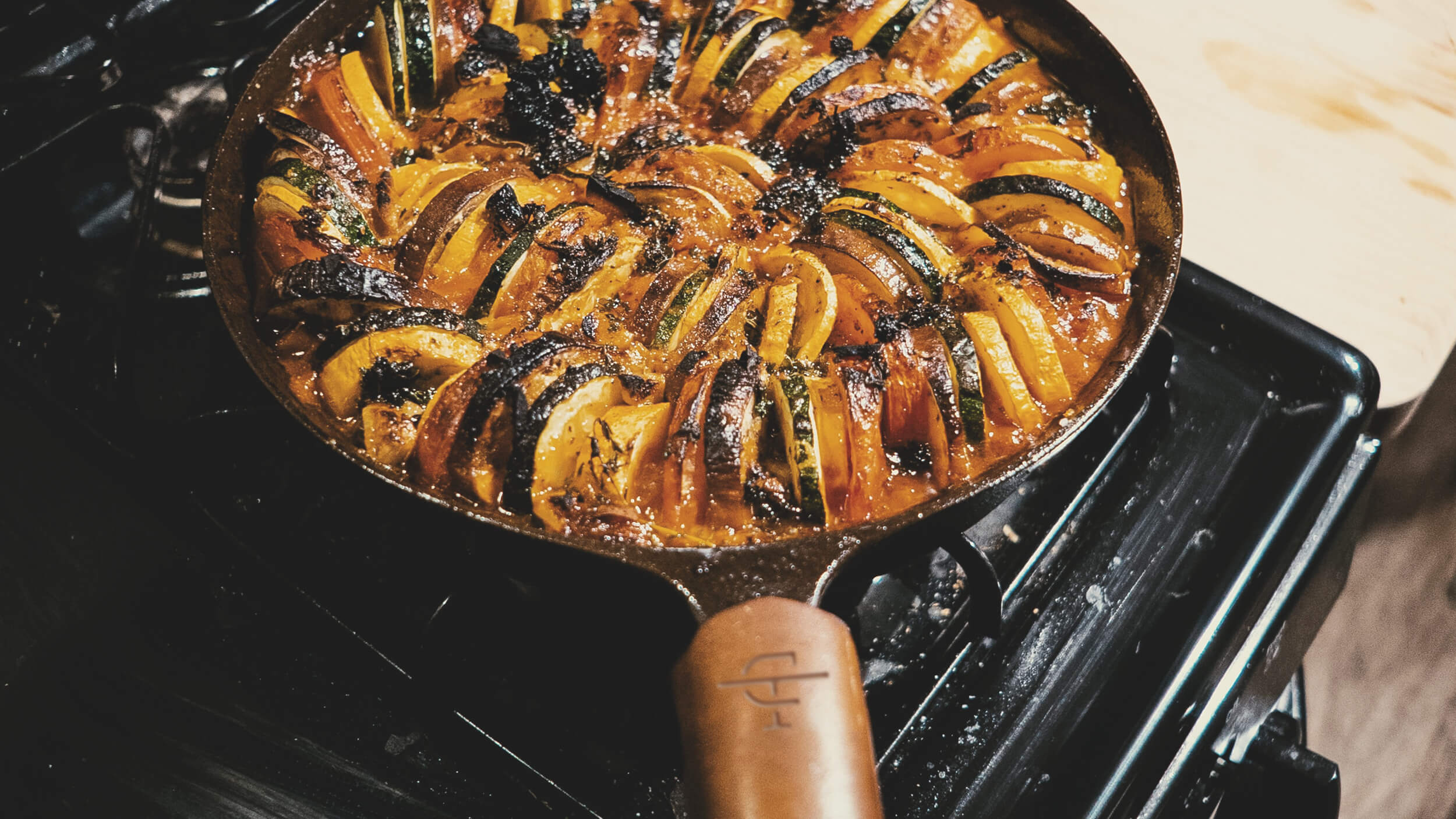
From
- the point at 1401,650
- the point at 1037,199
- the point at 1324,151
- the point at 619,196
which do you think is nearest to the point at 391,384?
the point at 619,196

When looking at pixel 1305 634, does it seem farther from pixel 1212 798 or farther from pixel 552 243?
pixel 552 243

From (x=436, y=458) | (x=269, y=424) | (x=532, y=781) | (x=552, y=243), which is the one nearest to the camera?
(x=436, y=458)

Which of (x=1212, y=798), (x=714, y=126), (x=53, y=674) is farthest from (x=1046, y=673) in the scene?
(x=53, y=674)

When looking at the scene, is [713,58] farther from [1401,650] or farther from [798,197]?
[1401,650]

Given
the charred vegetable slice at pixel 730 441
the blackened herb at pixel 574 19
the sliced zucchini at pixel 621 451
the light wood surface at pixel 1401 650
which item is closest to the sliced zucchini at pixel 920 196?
the charred vegetable slice at pixel 730 441

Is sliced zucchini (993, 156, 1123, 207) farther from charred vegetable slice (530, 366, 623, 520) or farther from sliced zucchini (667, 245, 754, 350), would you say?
charred vegetable slice (530, 366, 623, 520)
